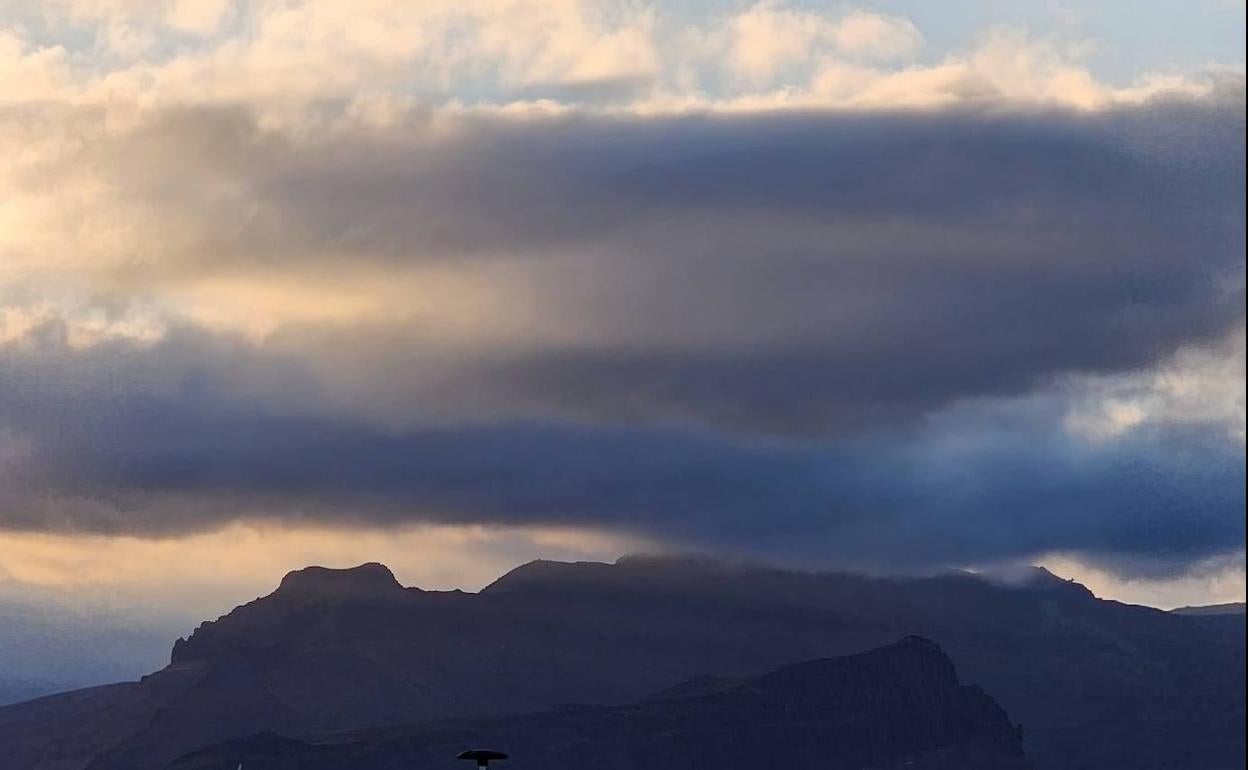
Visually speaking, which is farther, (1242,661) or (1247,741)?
(1242,661)

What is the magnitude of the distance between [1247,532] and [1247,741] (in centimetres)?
1347

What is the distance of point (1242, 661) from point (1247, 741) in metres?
12.0

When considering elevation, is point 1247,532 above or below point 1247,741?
above

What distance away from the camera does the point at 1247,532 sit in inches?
6058

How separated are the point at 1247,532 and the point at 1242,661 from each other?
15213 millimetres

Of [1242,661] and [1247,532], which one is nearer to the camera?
[1247,532]

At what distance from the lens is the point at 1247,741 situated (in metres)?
154

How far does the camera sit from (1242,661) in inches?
6511
